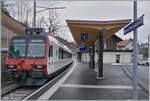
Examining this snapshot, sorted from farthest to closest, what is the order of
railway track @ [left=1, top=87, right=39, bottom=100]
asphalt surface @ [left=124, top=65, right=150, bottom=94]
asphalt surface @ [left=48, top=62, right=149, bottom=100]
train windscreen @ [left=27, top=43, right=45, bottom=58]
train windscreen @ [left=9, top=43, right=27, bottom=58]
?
train windscreen @ [left=9, top=43, right=27, bottom=58] < train windscreen @ [left=27, top=43, right=45, bottom=58] < asphalt surface @ [left=124, top=65, right=150, bottom=94] < railway track @ [left=1, top=87, right=39, bottom=100] < asphalt surface @ [left=48, top=62, right=149, bottom=100]

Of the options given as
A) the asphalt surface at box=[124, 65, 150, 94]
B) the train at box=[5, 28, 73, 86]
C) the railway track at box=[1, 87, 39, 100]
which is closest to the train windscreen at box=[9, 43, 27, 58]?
the train at box=[5, 28, 73, 86]

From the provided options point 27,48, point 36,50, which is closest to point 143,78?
point 36,50

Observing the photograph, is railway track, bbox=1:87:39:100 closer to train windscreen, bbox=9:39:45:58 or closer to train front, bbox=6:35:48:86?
train front, bbox=6:35:48:86

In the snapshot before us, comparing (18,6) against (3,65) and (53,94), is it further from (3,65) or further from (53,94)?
(53,94)

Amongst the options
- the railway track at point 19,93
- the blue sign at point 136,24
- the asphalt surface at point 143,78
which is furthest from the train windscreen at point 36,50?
the blue sign at point 136,24

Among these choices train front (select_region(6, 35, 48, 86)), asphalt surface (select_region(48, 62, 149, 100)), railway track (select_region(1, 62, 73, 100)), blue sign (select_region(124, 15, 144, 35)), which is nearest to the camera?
blue sign (select_region(124, 15, 144, 35))

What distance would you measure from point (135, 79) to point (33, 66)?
8.38 metres

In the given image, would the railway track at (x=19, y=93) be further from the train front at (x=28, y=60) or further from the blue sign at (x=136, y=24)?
the blue sign at (x=136, y=24)

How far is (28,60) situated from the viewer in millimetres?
20641

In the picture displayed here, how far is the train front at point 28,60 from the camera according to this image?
20234 mm

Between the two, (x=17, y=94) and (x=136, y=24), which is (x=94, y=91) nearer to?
(x=17, y=94)

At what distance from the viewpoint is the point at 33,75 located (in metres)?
20.1

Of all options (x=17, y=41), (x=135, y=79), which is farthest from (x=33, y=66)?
(x=135, y=79)

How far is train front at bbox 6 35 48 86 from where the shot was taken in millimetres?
20234
